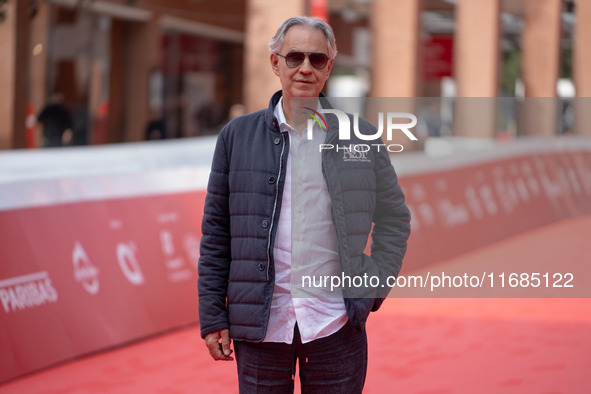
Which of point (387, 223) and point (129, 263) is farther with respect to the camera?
point (129, 263)

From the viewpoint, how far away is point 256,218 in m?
2.90

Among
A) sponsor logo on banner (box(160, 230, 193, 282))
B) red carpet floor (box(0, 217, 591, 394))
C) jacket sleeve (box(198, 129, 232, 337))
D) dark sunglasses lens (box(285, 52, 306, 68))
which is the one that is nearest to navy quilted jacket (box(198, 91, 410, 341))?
jacket sleeve (box(198, 129, 232, 337))

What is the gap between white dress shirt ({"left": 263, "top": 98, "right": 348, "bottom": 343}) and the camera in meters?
2.91

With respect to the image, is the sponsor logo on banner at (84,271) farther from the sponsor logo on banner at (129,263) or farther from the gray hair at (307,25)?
the gray hair at (307,25)

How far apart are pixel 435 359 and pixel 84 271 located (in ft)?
8.43

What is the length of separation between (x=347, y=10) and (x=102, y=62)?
36.1 ft

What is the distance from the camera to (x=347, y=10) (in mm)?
33156

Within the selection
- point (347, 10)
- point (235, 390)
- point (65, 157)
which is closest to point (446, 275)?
point (235, 390)

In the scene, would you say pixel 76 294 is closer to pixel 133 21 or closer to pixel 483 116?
pixel 483 116

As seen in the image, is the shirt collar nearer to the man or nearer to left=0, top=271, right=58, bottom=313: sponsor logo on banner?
the man

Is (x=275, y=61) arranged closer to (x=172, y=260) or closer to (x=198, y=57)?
(x=172, y=260)

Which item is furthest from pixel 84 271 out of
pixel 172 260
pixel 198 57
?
pixel 198 57

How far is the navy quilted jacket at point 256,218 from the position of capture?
2.89 m

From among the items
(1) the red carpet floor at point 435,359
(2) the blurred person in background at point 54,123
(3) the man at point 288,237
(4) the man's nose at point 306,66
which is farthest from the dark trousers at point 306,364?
(2) the blurred person in background at point 54,123
